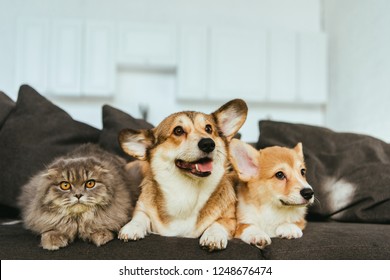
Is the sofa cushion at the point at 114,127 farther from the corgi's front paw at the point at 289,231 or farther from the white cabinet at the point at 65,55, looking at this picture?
the white cabinet at the point at 65,55

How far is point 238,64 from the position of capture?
163 inches

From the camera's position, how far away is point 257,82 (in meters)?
4.18

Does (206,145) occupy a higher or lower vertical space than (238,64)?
lower

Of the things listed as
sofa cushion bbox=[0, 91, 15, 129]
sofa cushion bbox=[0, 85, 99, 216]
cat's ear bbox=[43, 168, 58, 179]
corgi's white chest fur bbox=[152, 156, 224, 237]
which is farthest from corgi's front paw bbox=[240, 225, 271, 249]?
sofa cushion bbox=[0, 91, 15, 129]

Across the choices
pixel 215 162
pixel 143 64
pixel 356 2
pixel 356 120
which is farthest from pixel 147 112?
pixel 215 162

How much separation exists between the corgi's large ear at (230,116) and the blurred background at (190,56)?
8.46 feet

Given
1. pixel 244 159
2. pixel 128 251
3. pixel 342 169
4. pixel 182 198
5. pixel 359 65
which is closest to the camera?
pixel 128 251

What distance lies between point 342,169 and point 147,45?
2.90 m

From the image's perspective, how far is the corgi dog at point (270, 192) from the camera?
1.39 meters

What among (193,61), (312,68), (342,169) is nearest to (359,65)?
(312,68)

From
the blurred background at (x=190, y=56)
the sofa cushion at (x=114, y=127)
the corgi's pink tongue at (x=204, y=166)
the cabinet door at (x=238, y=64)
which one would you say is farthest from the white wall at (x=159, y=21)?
the corgi's pink tongue at (x=204, y=166)

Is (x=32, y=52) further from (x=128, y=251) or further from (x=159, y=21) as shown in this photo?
(x=128, y=251)

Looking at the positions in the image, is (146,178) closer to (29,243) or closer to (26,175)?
(29,243)

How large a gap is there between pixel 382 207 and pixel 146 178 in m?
1.13
